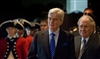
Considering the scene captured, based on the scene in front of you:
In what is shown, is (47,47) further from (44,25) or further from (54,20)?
(44,25)

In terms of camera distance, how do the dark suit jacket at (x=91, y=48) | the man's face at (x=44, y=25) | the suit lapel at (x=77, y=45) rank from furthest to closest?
1. the man's face at (x=44, y=25)
2. the suit lapel at (x=77, y=45)
3. the dark suit jacket at (x=91, y=48)

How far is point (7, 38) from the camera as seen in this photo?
3.58m

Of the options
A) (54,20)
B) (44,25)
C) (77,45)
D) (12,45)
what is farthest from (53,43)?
(44,25)

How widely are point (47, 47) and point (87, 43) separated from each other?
19.7 inches

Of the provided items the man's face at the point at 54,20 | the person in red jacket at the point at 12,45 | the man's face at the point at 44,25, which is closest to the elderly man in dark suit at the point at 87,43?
the man's face at the point at 54,20

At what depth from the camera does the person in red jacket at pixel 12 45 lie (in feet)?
11.6

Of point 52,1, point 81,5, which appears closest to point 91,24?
point 81,5

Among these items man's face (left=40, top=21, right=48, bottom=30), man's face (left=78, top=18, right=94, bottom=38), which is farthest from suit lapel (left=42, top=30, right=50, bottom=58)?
man's face (left=40, top=21, right=48, bottom=30)

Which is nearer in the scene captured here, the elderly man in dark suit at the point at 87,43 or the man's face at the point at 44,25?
the elderly man in dark suit at the point at 87,43

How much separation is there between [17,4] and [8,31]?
4.87m

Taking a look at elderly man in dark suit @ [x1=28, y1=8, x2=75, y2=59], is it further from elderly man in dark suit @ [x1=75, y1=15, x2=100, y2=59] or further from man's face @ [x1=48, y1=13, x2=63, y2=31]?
elderly man in dark suit @ [x1=75, y1=15, x2=100, y2=59]

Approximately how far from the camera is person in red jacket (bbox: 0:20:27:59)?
352 cm

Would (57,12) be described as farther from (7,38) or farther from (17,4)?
(17,4)

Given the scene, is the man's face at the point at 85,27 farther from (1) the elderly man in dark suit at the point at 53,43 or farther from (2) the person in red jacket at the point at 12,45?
(2) the person in red jacket at the point at 12,45
